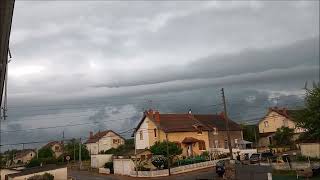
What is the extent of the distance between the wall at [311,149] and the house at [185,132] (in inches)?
863

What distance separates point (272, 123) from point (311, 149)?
4090 cm

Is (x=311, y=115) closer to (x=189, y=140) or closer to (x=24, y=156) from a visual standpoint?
(x=189, y=140)

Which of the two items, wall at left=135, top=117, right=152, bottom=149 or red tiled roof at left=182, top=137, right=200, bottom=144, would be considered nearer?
red tiled roof at left=182, top=137, right=200, bottom=144

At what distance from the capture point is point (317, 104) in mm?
40156

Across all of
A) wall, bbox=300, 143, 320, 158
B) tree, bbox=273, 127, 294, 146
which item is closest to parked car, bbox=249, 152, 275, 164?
wall, bbox=300, 143, 320, 158

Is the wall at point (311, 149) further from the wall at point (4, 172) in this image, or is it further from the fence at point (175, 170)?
the wall at point (4, 172)

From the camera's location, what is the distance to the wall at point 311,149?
41438mm

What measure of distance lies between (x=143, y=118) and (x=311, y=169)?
40.2 meters

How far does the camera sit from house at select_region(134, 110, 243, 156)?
6338cm

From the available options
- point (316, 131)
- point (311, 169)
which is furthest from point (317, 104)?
point (311, 169)

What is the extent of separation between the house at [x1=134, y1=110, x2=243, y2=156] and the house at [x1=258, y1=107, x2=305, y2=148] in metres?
7.38

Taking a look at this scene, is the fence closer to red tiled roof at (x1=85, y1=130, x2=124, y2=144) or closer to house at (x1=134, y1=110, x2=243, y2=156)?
house at (x1=134, y1=110, x2=243, y2=156)

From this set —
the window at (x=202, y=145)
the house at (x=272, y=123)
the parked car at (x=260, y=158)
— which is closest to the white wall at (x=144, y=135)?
the window at (x=202, y=145)

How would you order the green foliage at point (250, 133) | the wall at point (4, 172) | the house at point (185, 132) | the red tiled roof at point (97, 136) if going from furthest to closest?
the red tiled roof at point (97, 136)
the green foliage at point (250, 133)
the house at point (185, 132)
the wall at point (4, 172)
